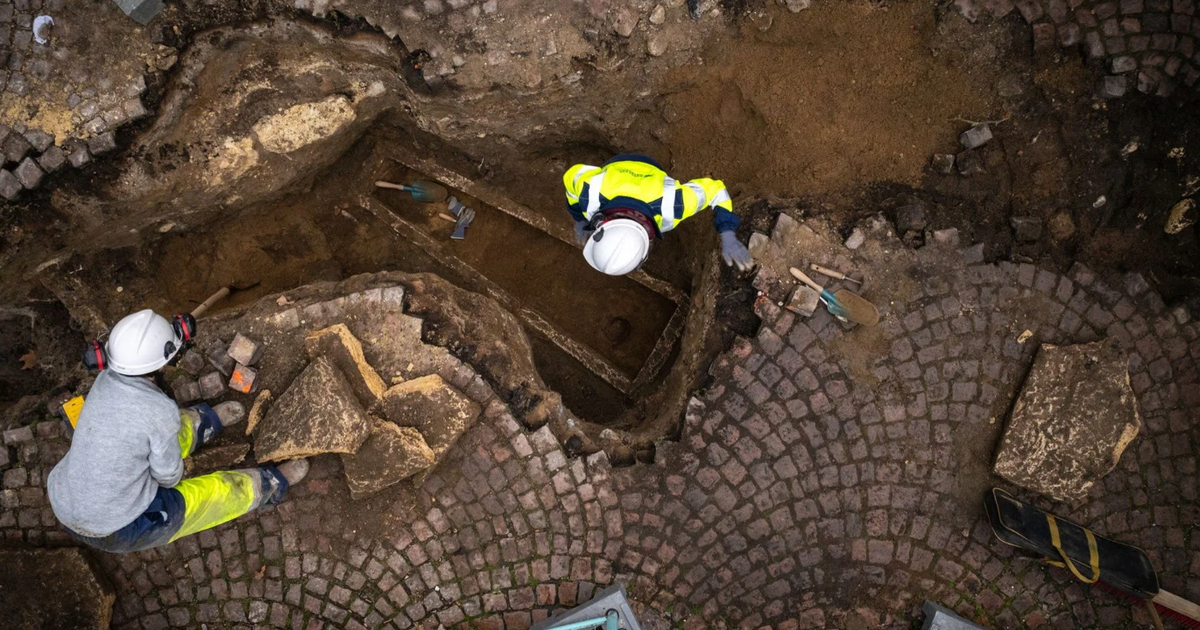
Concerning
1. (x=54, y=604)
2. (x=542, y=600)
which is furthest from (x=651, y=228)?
(x=54, y=604)

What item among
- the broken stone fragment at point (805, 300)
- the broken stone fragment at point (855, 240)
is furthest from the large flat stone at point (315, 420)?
the broken stone fragment at point (855, 240)

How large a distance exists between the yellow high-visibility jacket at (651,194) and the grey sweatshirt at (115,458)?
3.00m

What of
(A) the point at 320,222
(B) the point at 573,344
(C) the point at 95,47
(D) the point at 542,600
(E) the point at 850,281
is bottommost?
(D) the point at 542,600

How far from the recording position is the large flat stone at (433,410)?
15.1 ft

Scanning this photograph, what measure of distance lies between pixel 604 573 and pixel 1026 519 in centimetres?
287

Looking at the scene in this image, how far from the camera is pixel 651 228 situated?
4.54 m

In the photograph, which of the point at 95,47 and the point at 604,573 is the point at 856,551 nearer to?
the point at 604,573

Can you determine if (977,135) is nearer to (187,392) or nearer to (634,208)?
(634,208)

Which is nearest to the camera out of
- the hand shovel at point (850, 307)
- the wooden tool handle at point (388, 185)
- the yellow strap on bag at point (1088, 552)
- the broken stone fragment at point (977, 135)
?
the yellow strap on bag at point (1088, 552)

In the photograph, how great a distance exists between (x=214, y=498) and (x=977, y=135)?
5.82 m

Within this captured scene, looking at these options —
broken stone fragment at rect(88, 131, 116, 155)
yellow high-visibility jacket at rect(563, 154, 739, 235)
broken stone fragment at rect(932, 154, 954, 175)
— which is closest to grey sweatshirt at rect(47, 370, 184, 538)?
broken stone fragment at rect(88, 131, 116, 155)

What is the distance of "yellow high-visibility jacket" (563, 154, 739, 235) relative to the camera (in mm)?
4504

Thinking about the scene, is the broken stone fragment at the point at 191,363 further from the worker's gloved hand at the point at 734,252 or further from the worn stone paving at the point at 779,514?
the worker's gloved hand at the point at 734,252

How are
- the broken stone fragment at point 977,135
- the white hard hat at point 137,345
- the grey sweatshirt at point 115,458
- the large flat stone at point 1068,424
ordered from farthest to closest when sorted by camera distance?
the broken stone fragment at point 977,135
the large flat stone at point 1068,424
the white hard hat at point 137,345
the grey sweatshirt at point 115,458
